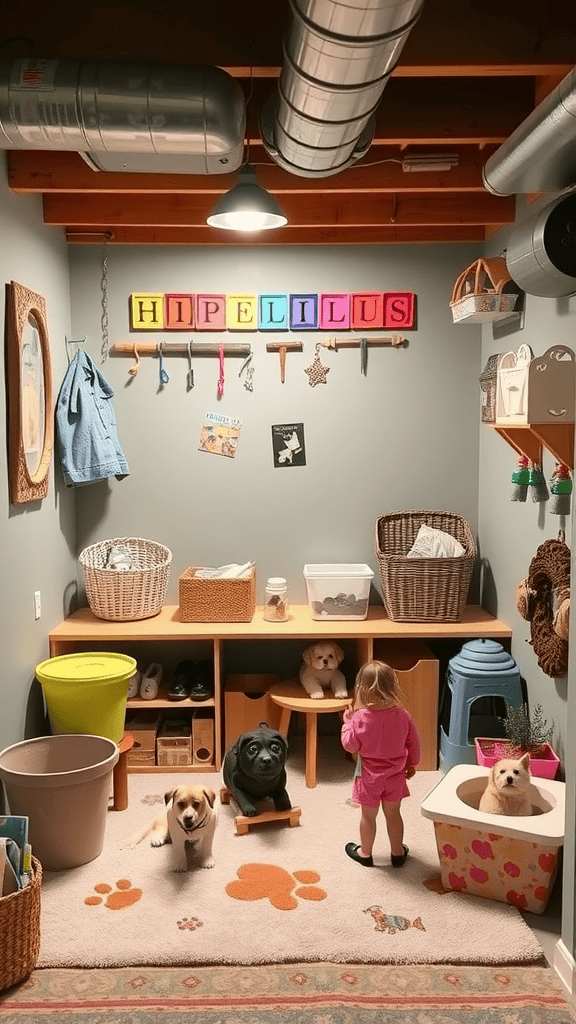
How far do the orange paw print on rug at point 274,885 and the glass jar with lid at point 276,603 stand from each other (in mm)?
1286

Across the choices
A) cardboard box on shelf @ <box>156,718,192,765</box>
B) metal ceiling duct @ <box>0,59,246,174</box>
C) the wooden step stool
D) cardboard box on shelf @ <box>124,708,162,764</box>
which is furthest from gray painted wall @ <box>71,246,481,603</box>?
metal ceiling duct @ <box>0,59,246,174</box>

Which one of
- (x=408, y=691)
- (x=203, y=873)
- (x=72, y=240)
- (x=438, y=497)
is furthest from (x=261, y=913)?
(x=72, y=240)

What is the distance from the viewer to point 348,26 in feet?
6.21

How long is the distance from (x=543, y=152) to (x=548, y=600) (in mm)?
1593

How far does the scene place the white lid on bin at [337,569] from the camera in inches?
174

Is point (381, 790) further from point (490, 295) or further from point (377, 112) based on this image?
point (377, 112)

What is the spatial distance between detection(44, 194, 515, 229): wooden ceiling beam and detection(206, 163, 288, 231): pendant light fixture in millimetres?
1013

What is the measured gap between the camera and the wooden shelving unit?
4.05m

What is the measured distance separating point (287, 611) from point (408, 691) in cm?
69

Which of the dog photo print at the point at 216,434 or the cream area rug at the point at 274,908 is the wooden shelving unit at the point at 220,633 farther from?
the dog photo print at the point at 216,434

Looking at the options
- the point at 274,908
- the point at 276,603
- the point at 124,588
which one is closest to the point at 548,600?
the point at 276,603

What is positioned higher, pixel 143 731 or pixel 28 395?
pixel 28 395

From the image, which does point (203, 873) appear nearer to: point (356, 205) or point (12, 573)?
point (12, 573)

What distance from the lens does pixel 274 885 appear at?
3068 mm
